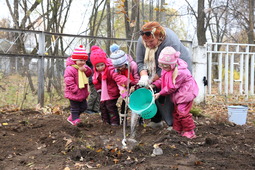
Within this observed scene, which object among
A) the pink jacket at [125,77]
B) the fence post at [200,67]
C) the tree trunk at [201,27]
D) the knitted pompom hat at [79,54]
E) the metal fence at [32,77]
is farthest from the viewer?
the tree trunk at [201,27]

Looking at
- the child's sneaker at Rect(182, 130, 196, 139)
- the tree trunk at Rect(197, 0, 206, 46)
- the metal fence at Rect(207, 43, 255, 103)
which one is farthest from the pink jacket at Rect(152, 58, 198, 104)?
the tree trunk at Rect(197, 0, 206, 46)

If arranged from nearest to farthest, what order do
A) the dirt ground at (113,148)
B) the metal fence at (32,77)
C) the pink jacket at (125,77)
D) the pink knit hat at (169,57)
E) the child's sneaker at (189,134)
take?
1. the dirt ground at (113,148)
2. the pink knit hat at (169,57)
3. the child's sneaker at (189,134)
4. the pink jacket at (125,77)
5. the metal fence at (32,77)

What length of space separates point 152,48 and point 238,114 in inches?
92.2

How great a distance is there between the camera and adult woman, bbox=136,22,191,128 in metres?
3.96

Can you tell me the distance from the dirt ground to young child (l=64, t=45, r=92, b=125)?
0.43 meters

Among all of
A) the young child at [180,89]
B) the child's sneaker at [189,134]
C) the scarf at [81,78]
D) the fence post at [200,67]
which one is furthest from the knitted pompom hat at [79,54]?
the fence post at [200,67]

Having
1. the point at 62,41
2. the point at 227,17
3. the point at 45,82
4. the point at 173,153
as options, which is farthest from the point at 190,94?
the point at 227,17

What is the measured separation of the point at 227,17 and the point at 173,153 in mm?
20915

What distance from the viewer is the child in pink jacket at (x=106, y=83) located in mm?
4418

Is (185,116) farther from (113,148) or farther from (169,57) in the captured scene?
(113,148)

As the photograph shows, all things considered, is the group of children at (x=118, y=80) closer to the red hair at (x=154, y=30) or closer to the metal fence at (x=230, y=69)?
the red hair at (x=154, y=30)

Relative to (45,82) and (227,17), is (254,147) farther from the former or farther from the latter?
(227,17)

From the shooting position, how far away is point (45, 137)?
12.8 ft

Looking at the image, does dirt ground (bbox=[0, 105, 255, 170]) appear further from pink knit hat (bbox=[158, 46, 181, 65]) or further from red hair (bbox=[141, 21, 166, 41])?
red hair (bbox=[141, 21, 166, 41])
